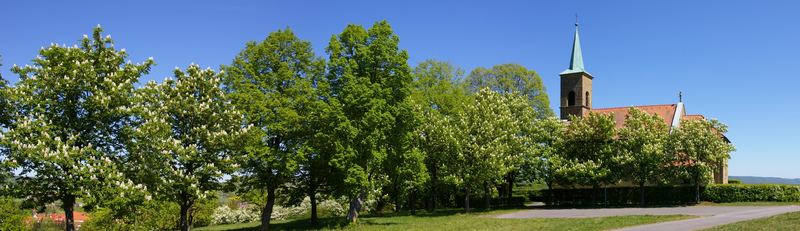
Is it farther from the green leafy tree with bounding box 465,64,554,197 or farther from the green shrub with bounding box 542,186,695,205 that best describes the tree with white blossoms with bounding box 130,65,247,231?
the green leafy tree with bounding box 465,64,554,197

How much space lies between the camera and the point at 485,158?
38750mm

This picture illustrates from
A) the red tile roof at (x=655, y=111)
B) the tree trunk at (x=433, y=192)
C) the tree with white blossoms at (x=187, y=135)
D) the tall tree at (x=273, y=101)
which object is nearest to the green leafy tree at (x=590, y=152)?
the tree trunk at (x=433, y=192)

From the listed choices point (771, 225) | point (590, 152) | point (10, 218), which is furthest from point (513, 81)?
point (10, 218)

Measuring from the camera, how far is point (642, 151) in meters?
42.4

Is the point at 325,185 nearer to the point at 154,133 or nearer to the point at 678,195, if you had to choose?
the point at 154,133

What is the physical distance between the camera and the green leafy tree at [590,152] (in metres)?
43.2

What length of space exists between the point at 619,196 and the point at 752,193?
9.41 metres

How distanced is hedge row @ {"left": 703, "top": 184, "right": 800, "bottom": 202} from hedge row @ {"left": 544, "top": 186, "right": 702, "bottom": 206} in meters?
1.78

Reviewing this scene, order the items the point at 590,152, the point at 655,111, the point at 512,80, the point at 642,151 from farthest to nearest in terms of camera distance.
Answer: the point at 512,80
the point at 655,111
the point at 590,152
the point at 642,151

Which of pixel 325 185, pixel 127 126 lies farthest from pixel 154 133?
pixel 325 185

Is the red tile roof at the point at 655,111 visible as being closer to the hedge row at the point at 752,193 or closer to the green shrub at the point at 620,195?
the green shrub at the point at 620,195

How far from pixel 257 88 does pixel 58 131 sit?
918 cm

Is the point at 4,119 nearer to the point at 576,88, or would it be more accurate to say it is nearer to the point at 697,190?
the point at 697,190

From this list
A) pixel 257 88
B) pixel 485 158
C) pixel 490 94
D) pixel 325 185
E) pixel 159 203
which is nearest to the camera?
pixel 159 203
